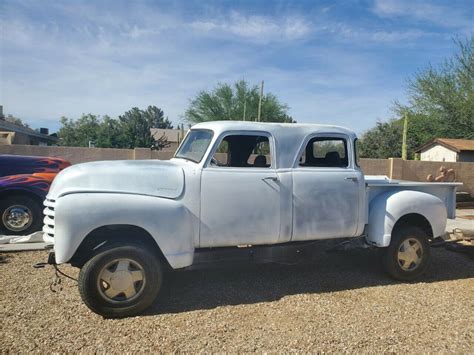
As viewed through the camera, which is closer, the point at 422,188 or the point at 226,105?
the point at 422,188

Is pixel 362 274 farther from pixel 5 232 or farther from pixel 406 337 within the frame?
pixel 5 232

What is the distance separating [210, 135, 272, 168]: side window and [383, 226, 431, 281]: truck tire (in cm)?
208

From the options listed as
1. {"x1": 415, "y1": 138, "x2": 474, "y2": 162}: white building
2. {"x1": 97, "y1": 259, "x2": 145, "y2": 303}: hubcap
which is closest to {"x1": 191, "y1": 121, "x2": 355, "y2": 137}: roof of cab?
{"x1": 97, "y1": 259, "x2": 145, "y2": 303}: hubcap

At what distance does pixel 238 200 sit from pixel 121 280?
147 centimetres

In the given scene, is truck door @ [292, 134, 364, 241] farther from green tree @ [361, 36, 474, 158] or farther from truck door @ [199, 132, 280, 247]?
green tree @ [361, 36, 474, 158]

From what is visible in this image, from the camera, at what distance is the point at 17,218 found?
23.3ft

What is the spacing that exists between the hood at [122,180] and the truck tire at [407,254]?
2.97 meters

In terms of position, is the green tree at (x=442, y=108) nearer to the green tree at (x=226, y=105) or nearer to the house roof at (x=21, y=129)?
the green tree at (x=226, y=105)

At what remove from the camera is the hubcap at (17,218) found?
7.05 m

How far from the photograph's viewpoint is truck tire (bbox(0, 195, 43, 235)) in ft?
23.1

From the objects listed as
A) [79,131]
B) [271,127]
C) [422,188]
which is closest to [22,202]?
[271,127]

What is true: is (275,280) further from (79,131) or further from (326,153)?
(79,131)

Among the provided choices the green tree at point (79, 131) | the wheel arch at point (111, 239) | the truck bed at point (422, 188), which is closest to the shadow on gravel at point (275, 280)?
the wheel arch at point (111, 239)

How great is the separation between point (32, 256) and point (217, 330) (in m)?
3.81
